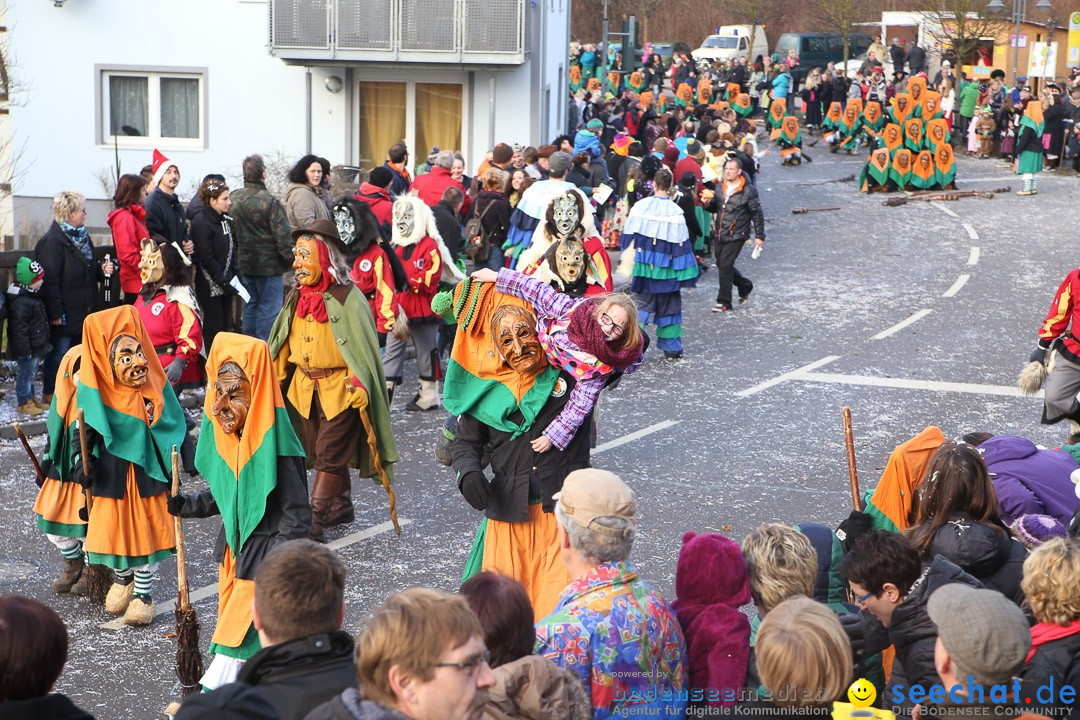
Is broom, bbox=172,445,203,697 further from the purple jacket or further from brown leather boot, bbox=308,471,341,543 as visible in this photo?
the purple jacket

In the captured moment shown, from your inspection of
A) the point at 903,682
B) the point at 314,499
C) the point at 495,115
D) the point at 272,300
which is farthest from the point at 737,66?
the point at 903,682

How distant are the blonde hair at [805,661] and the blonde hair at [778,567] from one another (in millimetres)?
715

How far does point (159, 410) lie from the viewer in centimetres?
693

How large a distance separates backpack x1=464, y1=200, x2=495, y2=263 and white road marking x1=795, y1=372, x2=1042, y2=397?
3257 mm

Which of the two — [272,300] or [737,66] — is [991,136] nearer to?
[737,66]

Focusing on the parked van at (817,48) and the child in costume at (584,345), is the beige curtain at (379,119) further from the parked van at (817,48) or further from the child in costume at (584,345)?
the parked van at (817,48)

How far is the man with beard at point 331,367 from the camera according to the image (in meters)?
7.93

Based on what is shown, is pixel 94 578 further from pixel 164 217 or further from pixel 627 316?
pixel 164 217

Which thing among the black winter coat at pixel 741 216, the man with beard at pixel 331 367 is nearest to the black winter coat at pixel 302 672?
the man with beard at pixel 331 367

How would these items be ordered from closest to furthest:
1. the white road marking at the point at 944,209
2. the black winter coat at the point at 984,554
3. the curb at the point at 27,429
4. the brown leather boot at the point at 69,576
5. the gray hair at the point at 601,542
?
the gray hair at the point at 601,542 → the black winter coat at the point at 984,554 → the brown leather boot at the point at 69,576 → the curb at the point at 27,429 → the white road marking at the point at 944,209

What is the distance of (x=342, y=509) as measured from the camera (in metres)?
8.54

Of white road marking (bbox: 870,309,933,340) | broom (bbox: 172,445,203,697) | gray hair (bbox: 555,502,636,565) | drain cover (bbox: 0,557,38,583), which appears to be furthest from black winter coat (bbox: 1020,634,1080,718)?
white road marking (bbox: 870,309,933,340)

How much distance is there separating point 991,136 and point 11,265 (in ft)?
83.5

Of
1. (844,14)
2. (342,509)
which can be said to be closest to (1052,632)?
(342,509)
